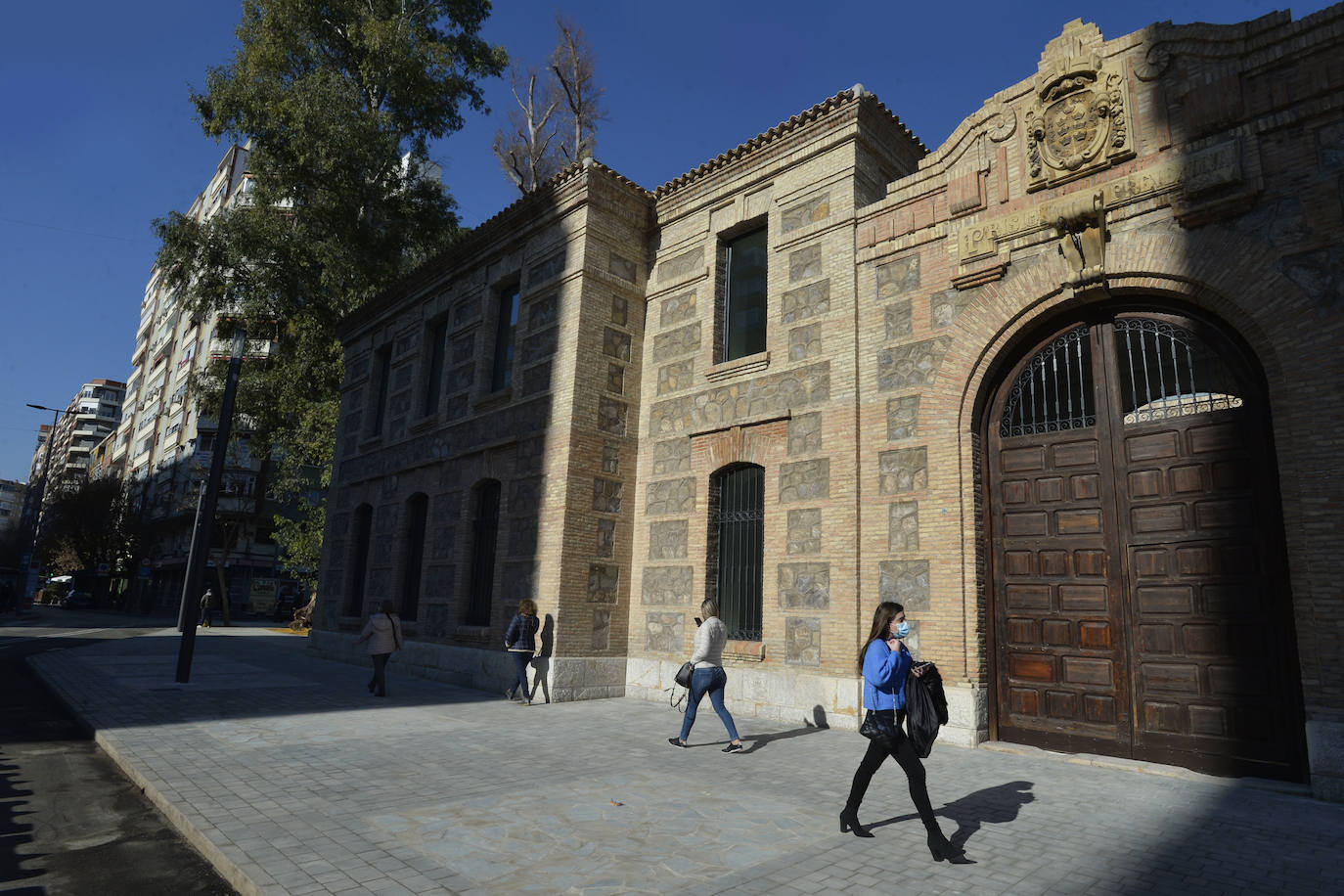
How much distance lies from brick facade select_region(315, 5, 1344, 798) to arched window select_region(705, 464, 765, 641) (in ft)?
0.85

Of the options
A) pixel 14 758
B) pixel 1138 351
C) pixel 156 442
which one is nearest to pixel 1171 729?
pixel 1138 351

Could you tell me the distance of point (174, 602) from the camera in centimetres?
4844

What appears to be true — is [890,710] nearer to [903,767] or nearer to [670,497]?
[903,767]

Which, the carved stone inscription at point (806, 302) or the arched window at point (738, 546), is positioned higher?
the carved stone inscription at point (806, 302)

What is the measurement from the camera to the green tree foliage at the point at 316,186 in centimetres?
2155

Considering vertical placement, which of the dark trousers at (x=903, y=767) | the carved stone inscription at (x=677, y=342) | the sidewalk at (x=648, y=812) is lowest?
the sidewalk at (x=648, y=812)

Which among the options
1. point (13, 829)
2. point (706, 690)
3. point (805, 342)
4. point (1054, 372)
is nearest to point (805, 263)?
point (805, 342)

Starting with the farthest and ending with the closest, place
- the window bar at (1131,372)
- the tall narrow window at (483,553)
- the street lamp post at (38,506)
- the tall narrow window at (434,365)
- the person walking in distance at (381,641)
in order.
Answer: the street lamp post at (38,506), the tall narrow window at (434,365), the tall narrow window at (483,553), the person walking in distance at (381,641), the window bar at (1131,372)

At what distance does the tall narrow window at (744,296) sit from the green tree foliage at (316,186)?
538 inches

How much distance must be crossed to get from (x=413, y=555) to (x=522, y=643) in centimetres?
619

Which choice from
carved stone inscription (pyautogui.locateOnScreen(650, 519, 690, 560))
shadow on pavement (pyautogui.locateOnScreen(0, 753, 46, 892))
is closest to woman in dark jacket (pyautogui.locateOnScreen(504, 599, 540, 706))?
carved stone inscription (pyautogui.locateOnScreen(650, 519, 690, 560))

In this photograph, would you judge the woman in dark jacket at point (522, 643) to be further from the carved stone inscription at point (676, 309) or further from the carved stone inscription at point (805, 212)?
the carved stone inscription at point (805, 212)

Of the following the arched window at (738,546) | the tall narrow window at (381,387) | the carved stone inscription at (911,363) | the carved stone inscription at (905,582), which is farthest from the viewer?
the tall narrow window at (381,387)

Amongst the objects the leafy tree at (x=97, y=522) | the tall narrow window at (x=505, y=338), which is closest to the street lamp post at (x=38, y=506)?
the leafy tree at (x=97, y=522)
